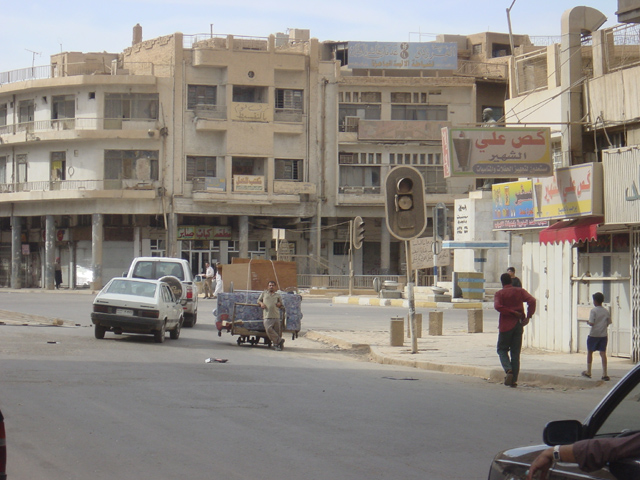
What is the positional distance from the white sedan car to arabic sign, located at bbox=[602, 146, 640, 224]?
9.87m

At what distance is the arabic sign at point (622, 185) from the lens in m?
15.6

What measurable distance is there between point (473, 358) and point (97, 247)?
132 ft

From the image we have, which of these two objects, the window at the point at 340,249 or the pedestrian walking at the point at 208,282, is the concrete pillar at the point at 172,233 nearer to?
the pedestrian walking at the point at 208,282

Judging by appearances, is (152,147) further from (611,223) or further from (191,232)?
(611,223)

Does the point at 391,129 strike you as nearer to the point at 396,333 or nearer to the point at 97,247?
Answer: the point at 97,247

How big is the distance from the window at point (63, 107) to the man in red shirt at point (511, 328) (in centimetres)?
4535

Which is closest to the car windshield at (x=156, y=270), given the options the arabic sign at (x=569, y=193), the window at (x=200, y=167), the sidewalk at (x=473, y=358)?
the sidewalk at (x=473, y=358)

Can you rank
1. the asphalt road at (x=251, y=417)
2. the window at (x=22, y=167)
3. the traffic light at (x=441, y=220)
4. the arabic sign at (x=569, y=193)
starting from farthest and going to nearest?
the window at (x=22, y=167)
the traffic light at (x=441, y=220)
the arabic sign at (x=569, y=193)
the asphalt road at (x=251, y=417)

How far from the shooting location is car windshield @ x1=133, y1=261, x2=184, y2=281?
25.6 m

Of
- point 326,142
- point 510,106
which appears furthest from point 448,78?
point 510,106

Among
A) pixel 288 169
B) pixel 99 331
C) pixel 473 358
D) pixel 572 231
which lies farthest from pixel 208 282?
pixel 572 231

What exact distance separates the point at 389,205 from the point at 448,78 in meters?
39.5

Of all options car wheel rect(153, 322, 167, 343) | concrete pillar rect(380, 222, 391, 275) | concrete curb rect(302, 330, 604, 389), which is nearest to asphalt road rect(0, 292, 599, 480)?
→ concrete curb rect(302, 330, 604, 389)

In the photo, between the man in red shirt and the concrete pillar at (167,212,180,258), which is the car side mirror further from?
the concrete pillar at (167,212,180,258)
